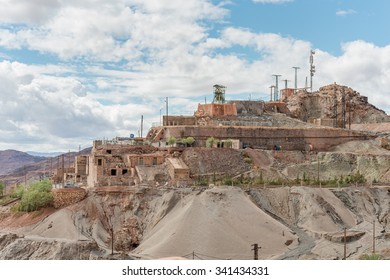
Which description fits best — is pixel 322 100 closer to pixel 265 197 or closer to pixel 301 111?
pixel 301 111

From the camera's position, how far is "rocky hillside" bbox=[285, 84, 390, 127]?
8677 centimetres

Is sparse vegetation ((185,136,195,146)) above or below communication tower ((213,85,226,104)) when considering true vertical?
below

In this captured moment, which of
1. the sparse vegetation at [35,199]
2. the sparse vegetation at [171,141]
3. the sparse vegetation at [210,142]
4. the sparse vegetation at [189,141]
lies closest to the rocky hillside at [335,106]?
the sparse vegetation at [210,142]

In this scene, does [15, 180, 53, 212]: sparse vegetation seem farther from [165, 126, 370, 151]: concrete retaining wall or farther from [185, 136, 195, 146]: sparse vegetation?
[165, 126, 370, 151]: concrete retaining wall

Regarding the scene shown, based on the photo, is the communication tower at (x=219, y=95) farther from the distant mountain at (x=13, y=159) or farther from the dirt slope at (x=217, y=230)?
the distant mountain at (x=13, y=159)

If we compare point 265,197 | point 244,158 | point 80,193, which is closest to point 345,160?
point 244,158

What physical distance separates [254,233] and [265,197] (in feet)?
25.1

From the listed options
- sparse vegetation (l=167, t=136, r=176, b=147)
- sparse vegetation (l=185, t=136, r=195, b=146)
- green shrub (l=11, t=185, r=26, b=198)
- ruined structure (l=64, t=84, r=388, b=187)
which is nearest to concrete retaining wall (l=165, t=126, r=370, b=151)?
ruined structure (l=64, t=84, r=388, b=187)

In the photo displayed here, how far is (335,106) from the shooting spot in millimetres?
87562

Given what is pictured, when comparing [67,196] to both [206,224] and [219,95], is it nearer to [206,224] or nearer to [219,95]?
[206,224]

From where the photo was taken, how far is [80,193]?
52.9 meters

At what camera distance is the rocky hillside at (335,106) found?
3416 inches

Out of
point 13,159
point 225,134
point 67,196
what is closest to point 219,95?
point 225,134

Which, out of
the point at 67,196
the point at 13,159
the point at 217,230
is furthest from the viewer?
the point at 13,159
